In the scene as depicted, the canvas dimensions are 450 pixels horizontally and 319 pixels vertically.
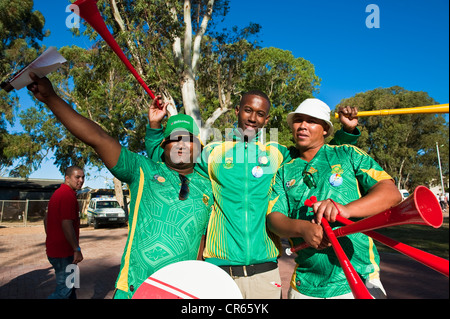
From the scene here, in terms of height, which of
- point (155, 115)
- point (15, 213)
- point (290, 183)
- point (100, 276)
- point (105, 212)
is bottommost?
point (100, 276)

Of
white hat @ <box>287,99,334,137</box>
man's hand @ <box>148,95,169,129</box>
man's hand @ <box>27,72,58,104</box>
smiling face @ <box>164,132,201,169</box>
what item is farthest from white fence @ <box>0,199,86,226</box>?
white hat @ <box>287,99,334,137</box>

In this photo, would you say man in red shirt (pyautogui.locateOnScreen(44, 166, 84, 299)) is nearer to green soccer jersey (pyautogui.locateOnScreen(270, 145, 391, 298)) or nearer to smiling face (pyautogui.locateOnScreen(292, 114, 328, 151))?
green soccer jersey (pyautogui.locateOnScreen(270, 145, 391, 298))

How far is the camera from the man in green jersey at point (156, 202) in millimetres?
2082

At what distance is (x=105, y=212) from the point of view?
66.6 ft

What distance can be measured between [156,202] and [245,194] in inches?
26.6

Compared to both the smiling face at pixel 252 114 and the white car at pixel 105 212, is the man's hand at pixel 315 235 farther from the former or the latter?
the white car at pixel 105 212

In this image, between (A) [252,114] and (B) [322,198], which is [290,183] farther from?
(A) [252,114]

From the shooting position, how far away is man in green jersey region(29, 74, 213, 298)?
2082 millimetres

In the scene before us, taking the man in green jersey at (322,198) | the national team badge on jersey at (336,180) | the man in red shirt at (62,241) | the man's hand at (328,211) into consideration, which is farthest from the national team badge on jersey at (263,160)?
the man in red shirt at (62,241)

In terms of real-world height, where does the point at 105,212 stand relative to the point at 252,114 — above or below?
below

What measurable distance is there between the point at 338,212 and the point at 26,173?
31863mm

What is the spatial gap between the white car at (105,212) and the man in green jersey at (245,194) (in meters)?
19.4

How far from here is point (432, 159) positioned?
35.2m

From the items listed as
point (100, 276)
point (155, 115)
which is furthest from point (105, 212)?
point (155, 115)
